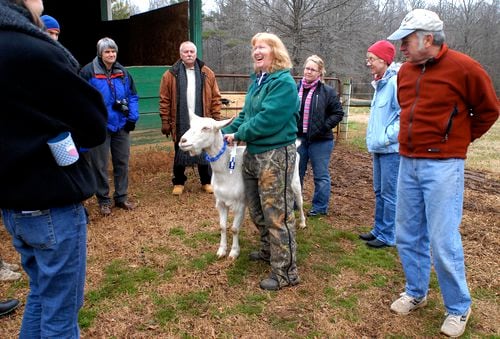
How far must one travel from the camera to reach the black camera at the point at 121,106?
531cm

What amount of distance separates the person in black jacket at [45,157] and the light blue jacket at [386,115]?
10.1ft

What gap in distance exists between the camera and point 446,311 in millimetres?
3266

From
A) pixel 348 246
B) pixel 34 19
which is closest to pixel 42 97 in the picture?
pixel 34 19

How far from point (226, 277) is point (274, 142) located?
58.5 inches

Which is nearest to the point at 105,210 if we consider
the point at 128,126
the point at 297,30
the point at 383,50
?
the point at 128,126

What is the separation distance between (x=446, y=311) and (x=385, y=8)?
4504cm

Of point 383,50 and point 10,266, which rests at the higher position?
point 383,50

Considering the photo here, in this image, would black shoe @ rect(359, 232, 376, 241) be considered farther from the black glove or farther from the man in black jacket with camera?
the black glove

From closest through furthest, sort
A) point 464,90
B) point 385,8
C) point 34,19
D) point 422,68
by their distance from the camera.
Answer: point 34,19, point 464,90, point 422,68, point 385,8

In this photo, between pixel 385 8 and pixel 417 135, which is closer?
pixel 417 135

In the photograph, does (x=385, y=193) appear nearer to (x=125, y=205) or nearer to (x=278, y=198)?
(x=278, y=198)

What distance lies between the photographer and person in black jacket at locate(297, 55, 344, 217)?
5.33 meters

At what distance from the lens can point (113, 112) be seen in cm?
534

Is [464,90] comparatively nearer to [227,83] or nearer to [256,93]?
[256,93]
